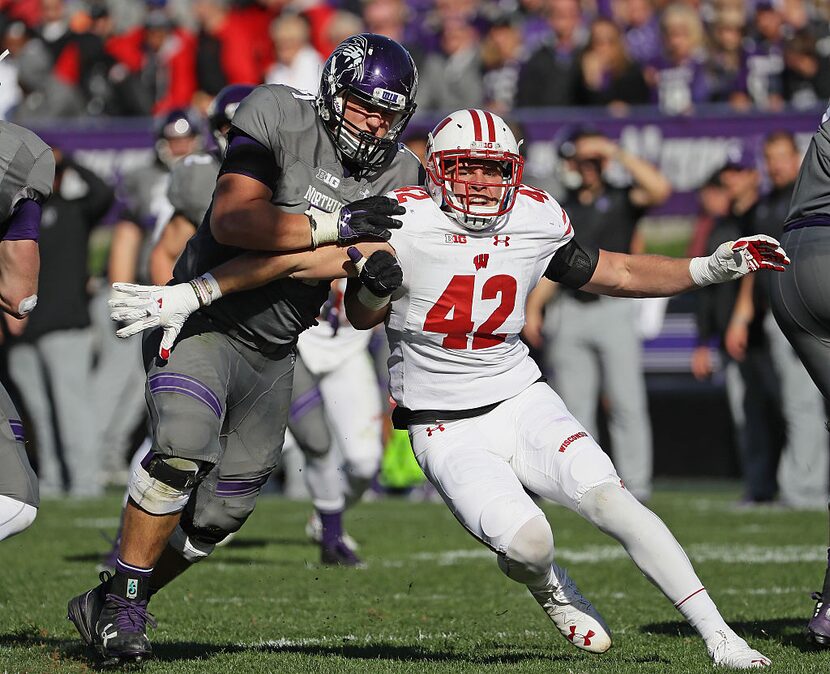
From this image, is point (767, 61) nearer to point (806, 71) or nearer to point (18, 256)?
point (806, 71)

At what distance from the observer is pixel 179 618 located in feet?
17.8

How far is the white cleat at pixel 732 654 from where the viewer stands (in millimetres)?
4074

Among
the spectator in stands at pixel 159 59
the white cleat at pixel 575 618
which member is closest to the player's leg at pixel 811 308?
the white cleat at pixel 575 618

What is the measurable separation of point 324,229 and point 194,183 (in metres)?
2.12

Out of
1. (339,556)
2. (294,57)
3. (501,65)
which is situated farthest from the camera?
(501,65)

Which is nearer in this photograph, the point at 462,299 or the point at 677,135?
the point at 462,299

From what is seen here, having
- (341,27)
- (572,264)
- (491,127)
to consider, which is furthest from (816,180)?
(341,27)

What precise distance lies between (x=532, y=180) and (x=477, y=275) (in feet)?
16.2

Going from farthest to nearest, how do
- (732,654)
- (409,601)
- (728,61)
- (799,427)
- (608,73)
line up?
(728,61) < (608,73) < (799,427) < (409,601) < (732,654)

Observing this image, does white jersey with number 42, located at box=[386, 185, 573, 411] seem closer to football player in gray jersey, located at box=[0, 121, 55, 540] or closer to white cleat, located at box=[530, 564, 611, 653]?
white cleat, located at box=[530, 564, 611, 653]

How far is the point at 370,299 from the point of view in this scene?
437 cm

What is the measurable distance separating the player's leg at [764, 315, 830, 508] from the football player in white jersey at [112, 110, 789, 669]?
518cm

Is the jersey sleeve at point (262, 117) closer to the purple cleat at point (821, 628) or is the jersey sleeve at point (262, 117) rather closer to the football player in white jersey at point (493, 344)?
the football player in white jersey at point (493, 344)

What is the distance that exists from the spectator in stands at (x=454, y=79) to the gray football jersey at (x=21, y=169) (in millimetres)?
8186
